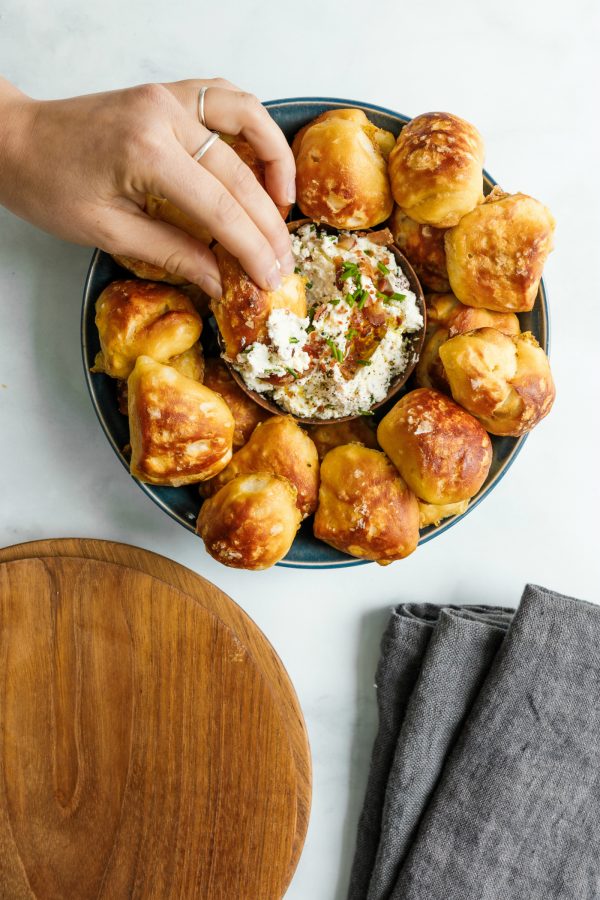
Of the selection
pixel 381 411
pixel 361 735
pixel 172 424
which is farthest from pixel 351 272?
pixel 361 735

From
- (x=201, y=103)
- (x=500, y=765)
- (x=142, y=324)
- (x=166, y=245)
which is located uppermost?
(x=201, y=103)

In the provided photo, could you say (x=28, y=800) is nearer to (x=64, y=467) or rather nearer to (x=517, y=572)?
(x=64, y=467)

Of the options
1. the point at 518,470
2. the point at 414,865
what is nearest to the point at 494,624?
the point at 518,470

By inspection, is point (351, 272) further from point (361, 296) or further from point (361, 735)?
point (361, 735)

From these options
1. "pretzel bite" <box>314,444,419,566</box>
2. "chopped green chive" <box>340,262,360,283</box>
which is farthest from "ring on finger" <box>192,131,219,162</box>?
"pretzel bite" <box>314,444,419,566</box>

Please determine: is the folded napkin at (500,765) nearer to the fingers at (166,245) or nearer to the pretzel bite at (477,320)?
the pretzel bite at (477,320)

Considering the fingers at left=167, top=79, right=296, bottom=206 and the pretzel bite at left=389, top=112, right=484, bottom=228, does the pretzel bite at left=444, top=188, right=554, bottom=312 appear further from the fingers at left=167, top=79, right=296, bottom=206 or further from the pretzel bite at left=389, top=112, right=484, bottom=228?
the fingers at left=167, top=79, right=296, bottom=206
